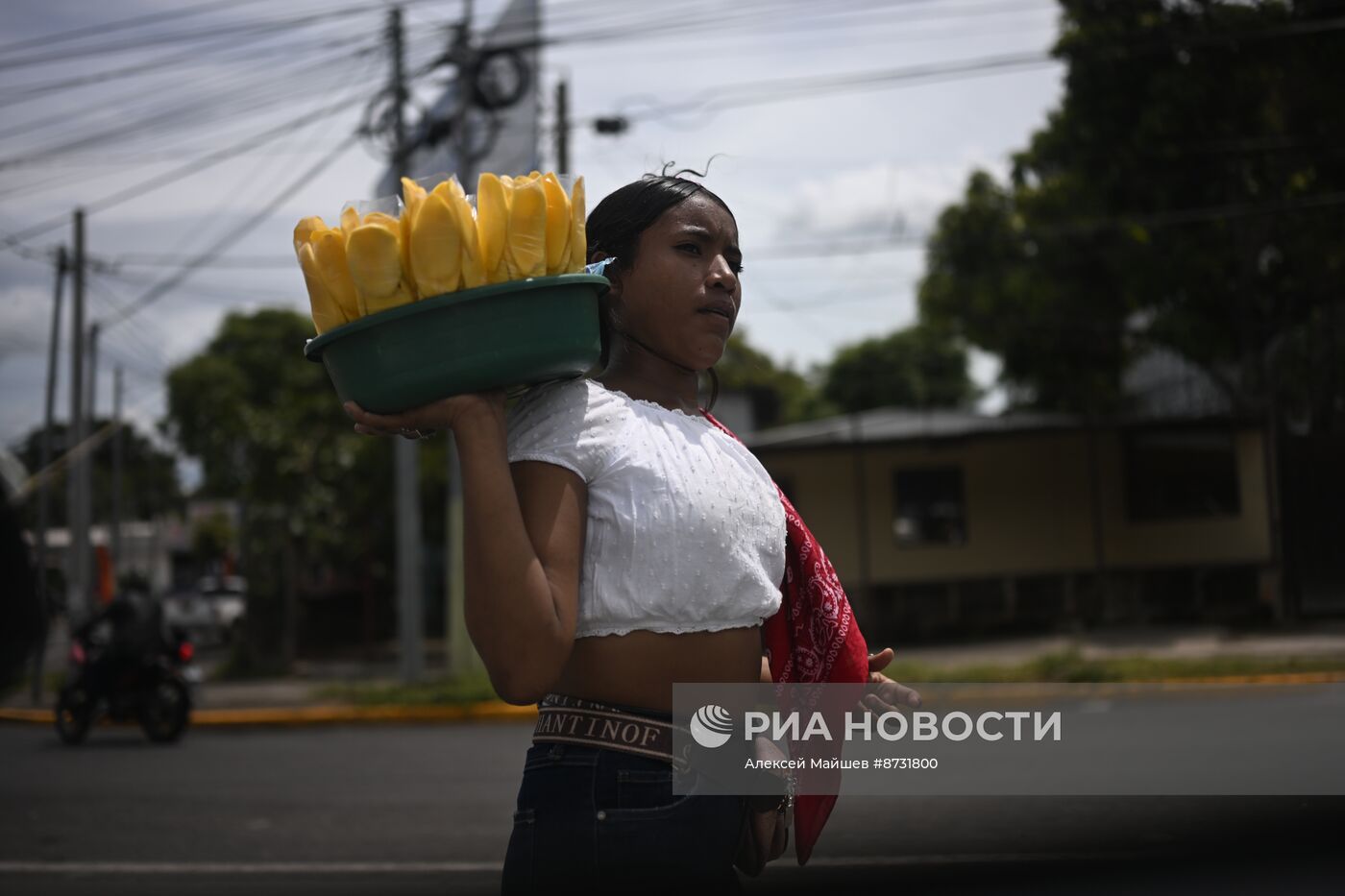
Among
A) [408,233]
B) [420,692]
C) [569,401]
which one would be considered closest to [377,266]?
[408,233]

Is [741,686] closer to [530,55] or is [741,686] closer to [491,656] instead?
[491,656]

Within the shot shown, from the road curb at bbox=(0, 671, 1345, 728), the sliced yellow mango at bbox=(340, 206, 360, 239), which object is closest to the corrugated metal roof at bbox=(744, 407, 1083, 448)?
the road curb at bbox=(0, 671, 1345, 728)

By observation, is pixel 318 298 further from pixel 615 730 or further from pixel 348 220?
pixel 615 730

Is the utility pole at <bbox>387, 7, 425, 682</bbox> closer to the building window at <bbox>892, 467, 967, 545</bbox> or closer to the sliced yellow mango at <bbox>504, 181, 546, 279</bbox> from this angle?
the building window at <bbox>892, 467, 967, 545</bbox>

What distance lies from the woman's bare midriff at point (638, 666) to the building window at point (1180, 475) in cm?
1570

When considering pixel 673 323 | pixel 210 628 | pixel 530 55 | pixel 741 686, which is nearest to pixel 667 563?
pixel 741 686

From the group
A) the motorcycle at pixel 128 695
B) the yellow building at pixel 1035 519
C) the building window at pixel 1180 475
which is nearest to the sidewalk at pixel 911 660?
the yellow building at pixel 1035 519

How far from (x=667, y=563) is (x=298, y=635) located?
19385 mm

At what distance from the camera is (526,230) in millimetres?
1488

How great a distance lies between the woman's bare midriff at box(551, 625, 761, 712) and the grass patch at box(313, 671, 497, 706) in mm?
9982

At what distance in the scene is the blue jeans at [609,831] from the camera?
1.56m

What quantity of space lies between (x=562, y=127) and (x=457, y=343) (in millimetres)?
13094

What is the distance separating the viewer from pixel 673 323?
5.64 ft

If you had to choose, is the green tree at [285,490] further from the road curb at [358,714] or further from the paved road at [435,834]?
the paved road at [435,834]
